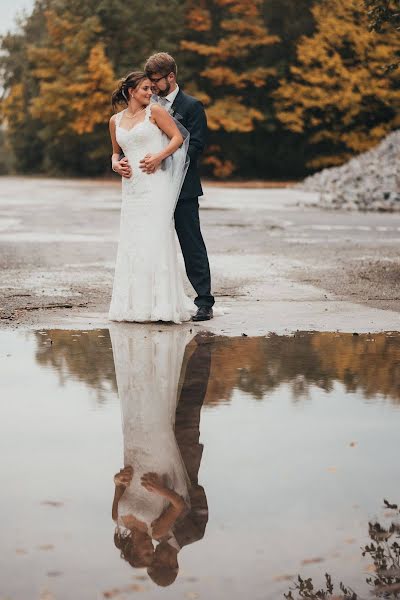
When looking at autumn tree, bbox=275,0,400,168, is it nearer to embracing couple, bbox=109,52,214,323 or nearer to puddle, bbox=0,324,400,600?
embracing couple, bbox=109,52,214,323

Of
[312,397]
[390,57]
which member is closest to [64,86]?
[390,57]

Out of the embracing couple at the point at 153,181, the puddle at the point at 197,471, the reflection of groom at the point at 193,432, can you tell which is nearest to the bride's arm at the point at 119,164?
the embracing couple at the point at 153,181

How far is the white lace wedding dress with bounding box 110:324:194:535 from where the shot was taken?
185 inches

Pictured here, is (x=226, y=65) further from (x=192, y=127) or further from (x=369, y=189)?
(x=192, y=127)

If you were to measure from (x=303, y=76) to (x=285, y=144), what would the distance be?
507cm

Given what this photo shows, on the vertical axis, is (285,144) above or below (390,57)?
below

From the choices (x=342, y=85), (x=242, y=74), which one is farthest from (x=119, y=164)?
(x=242, y=74)

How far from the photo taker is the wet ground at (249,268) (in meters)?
10.0

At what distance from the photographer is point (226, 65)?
6084 centimetres

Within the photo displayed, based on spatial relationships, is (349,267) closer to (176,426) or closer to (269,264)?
(269,264)

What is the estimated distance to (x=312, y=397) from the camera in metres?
6.72

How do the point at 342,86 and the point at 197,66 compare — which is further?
the point at 197,66

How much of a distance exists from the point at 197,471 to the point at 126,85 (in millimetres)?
5071

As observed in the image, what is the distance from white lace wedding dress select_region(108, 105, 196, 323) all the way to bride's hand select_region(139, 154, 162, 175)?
0.06 meters
